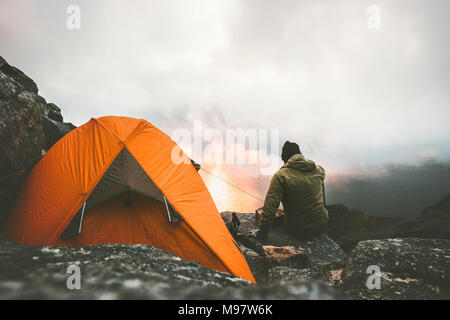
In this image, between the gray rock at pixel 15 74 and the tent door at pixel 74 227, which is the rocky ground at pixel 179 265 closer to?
the gray rock at pixel 15 74

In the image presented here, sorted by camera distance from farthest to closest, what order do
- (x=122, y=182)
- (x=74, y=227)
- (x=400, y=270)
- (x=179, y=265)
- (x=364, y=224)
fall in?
(x=364, y=224) < (x=122, y=182) < (x=74, y=227) < (x=400, y=270) < (x=179, y=265)

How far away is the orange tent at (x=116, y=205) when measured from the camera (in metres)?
2.53

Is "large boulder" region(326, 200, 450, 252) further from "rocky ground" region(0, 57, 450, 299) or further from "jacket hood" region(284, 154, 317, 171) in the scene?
"jacket hood" region(284, 154, 317, 171)

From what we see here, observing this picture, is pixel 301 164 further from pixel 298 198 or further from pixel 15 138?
pixel 15 138

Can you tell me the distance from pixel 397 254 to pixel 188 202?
2.58 metres

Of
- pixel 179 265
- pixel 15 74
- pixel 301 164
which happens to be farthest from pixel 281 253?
pixel 15 74

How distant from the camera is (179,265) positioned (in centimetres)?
110

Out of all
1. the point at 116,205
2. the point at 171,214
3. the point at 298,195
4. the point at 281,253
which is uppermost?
the point at 298,195

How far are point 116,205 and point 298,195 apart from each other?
3.41 m

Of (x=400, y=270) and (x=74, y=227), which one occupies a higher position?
(x=74, y=227)

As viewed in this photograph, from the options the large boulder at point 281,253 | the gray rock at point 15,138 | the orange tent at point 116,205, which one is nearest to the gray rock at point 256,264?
the large boulder at point 281,253

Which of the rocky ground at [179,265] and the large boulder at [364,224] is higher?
the rocky ground at [179,265]

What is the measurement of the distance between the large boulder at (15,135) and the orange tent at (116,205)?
0.62ft
